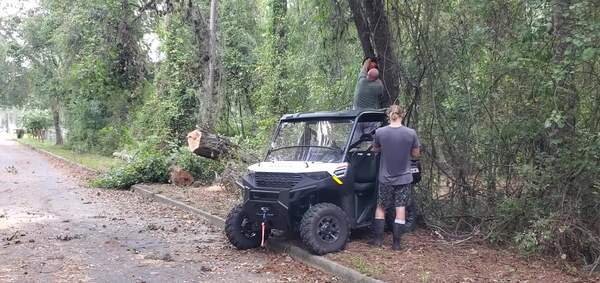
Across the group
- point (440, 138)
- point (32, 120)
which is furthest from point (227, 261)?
point (32, 120)

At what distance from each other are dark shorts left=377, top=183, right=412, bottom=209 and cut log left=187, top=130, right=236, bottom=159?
728cm

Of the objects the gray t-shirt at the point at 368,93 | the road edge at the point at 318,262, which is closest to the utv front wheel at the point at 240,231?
the road edge at the point at 318,262

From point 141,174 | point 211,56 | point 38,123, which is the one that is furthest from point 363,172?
point 38,123

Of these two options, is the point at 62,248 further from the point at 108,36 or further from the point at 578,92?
the point at 578,92

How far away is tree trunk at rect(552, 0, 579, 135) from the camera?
6.59m

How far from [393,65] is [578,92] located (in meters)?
2.97

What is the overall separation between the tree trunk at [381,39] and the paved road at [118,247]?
3.34 m

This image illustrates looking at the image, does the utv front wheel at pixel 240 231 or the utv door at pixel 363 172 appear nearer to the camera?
the utv door at pixel 363 172

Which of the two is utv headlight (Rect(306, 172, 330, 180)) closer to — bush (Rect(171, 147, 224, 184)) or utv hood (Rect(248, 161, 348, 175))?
utv hood (Rect(248, 161, 348, 175))

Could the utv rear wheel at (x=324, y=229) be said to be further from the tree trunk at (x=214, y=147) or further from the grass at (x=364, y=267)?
the tree trunk at (x=214, y=147)

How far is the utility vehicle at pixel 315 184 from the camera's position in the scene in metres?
7.48

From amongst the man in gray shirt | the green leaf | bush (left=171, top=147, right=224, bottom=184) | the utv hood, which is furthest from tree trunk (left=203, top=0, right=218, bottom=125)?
the green leaf

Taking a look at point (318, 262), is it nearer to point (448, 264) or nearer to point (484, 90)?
point (448, 264)

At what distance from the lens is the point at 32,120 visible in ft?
186
